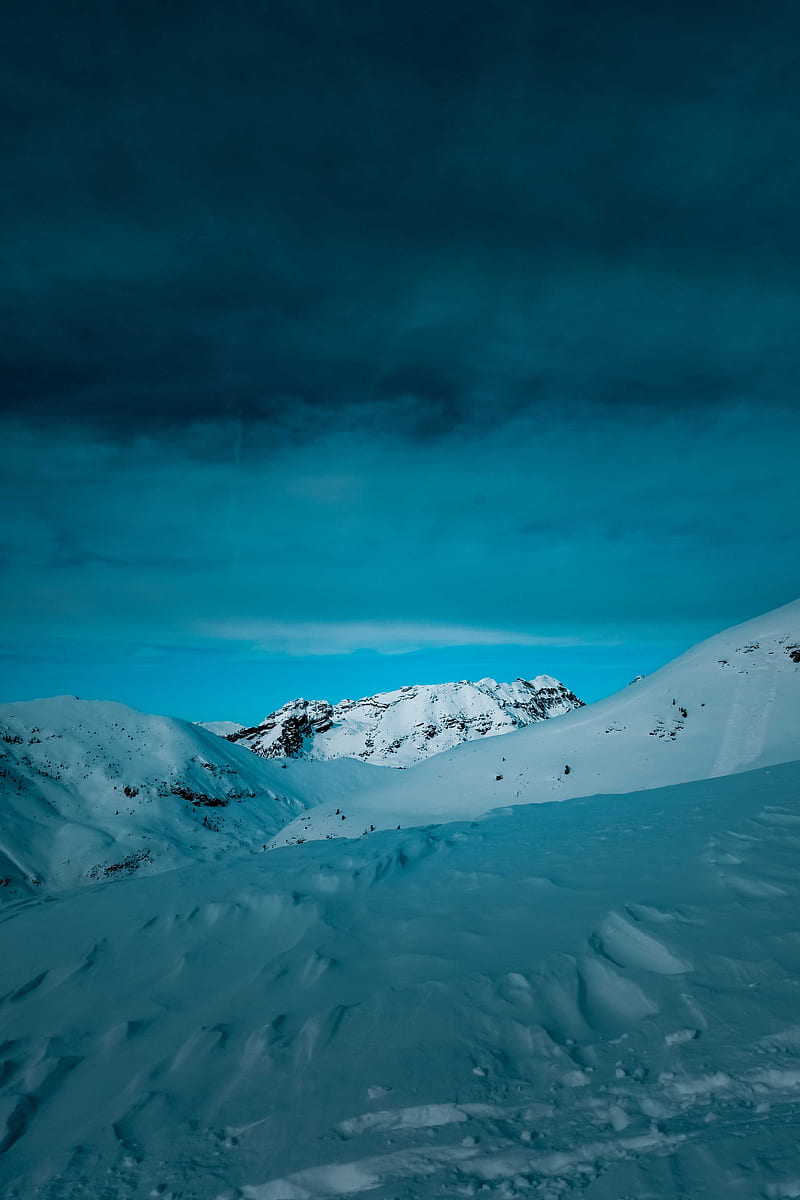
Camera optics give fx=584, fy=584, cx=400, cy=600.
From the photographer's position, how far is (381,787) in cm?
2112

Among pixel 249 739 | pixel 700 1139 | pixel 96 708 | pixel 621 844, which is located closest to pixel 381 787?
pixel 621 844

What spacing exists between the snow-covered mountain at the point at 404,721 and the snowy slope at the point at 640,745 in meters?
41.4

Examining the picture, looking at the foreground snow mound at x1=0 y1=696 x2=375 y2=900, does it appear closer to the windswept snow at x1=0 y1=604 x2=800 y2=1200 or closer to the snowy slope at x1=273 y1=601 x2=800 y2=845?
the snowy slope at x1=273 y1=601 x2=800 y2=845

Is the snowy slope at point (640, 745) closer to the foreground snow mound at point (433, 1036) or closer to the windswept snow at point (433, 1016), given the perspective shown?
the windswept snow at point (433, 1016)

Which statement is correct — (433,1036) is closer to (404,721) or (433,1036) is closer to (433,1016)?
(433,1016)

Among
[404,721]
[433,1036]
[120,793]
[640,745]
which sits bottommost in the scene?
[433,1036]

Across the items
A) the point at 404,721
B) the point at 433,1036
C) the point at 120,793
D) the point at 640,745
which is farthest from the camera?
the point at 404,721

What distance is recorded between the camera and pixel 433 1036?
407 centimetres

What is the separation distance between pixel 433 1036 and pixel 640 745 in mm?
14998

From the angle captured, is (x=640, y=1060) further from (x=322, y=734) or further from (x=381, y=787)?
(x=322, y=734)

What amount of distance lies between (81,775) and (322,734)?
180ft

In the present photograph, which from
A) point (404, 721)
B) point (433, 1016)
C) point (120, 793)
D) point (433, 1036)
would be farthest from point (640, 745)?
point (404, 721)

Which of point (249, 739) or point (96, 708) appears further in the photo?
point (249, 739)

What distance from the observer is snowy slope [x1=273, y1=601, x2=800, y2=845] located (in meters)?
15.6
